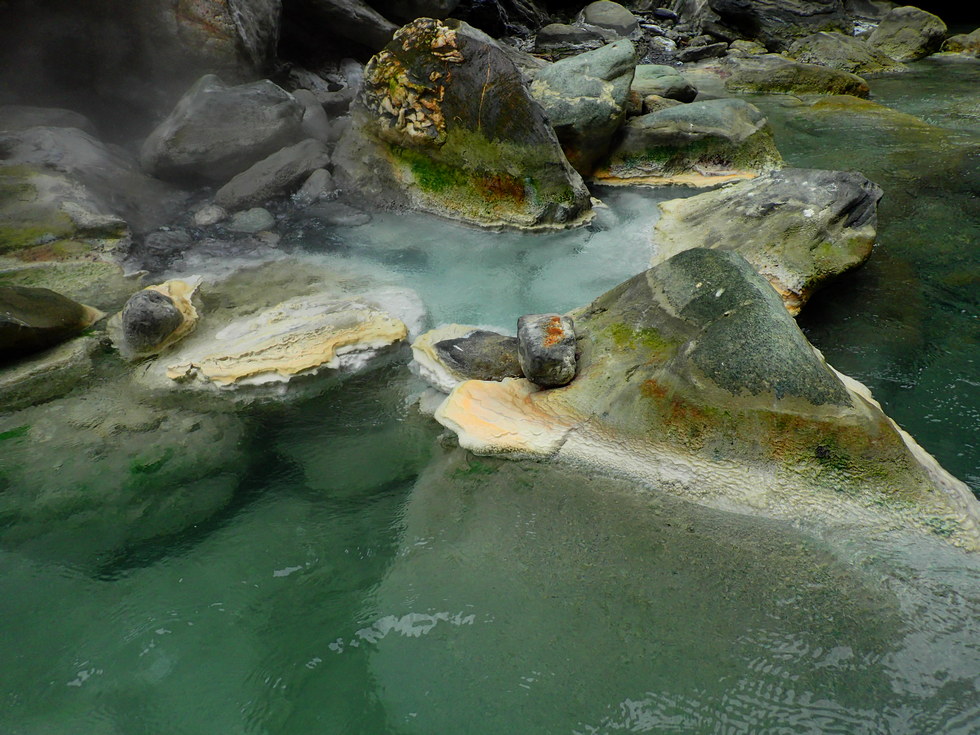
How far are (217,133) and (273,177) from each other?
828mm

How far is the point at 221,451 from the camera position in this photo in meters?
3.39

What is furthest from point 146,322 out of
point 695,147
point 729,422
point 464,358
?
point 695,147

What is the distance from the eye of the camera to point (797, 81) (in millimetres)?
11172

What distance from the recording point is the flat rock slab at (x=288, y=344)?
151 inches

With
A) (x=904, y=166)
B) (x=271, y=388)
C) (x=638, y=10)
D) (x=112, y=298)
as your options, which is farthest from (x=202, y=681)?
(x=638, y=10)

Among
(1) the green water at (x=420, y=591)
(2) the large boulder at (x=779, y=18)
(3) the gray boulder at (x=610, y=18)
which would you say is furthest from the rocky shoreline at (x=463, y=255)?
(3) the gray boulder at (x=610, y=18)

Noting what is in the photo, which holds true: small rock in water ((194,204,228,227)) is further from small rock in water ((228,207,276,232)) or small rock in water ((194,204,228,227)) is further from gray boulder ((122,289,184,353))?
gray boulder ((122,289,184,353))

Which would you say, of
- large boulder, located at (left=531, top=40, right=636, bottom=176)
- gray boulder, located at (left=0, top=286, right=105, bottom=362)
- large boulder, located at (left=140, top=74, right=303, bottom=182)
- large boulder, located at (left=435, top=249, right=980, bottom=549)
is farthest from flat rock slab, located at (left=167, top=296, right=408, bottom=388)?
large boulder, located at (left=531, top=40, right=636, bottom=176)

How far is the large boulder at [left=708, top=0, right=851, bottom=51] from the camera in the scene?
51.2 feet

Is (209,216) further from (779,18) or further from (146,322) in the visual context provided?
(779,18)

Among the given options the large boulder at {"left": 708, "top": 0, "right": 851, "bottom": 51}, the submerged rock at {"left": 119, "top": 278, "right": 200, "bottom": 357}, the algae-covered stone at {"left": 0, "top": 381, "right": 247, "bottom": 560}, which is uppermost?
the large boulder at {"left": 708, "top": 0, "right": 851, "bottom": 51}

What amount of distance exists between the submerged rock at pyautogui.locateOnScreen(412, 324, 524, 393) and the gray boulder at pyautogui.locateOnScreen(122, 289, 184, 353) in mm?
1819

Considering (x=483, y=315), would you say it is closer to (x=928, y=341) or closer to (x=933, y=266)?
(x=928, y=341)

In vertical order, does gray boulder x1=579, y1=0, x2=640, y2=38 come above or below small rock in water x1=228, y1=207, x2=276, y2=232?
above
